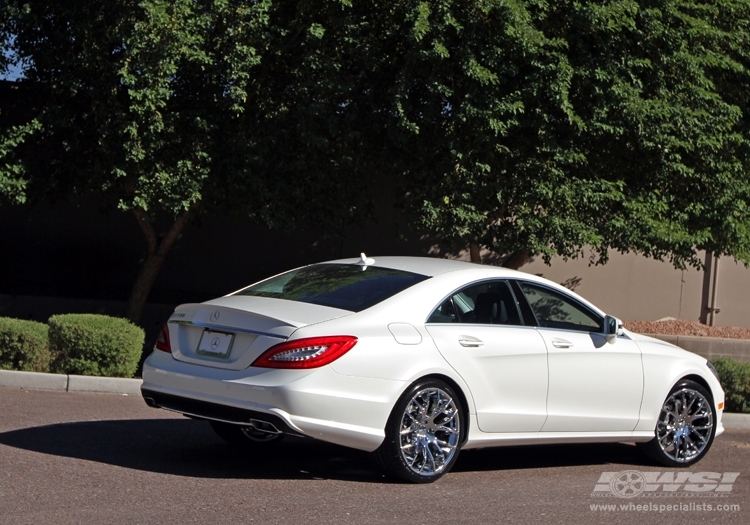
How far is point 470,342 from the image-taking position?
6520 millimetres

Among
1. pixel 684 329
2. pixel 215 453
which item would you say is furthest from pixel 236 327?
pixel 684 329

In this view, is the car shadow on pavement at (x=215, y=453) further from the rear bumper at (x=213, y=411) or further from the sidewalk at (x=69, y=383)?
the sidewalk at (x=69, y=383)

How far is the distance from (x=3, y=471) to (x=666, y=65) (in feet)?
31.7

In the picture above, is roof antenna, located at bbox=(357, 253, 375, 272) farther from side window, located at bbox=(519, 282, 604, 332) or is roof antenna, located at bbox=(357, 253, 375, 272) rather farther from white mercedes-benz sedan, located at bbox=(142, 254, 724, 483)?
side window, located at bbox=(519, 282, 604, 332)

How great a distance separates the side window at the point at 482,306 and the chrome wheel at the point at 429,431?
57 cm

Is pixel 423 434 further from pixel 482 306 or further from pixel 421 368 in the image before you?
pixel 482 306

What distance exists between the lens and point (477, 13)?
11711 mm

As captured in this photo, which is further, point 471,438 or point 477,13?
point 477,13

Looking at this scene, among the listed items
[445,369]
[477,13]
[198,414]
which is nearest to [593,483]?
[445,369]

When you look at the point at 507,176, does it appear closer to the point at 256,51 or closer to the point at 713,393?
the point at 256,51

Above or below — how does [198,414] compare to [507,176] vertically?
below

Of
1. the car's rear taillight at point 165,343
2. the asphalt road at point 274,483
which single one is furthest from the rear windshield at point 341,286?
the asphalt road at point 274,483

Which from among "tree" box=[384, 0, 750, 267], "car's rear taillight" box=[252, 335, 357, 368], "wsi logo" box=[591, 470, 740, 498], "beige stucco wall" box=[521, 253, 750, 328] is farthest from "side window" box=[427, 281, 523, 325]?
"beige stucco wall" box=[521, 253, 750, 328]

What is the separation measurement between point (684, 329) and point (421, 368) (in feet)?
39.8
